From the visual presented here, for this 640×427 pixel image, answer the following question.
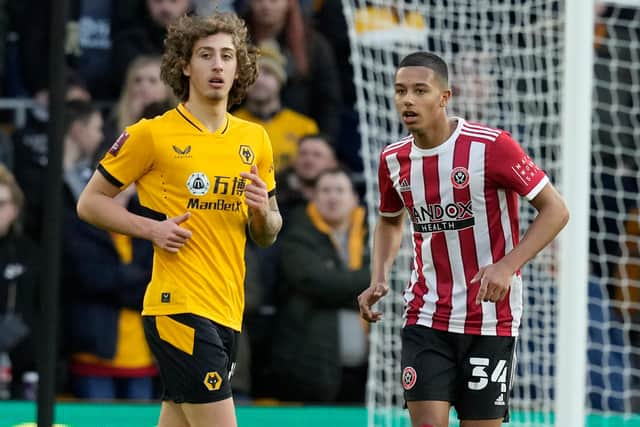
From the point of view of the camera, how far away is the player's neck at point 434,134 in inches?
200

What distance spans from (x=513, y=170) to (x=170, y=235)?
1.35 m

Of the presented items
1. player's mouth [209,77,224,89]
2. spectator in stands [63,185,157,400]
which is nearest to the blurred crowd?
spectator in stands [63,185,157,400]

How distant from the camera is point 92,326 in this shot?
8.09 metres

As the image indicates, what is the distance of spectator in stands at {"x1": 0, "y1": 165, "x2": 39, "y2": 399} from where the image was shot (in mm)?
8078

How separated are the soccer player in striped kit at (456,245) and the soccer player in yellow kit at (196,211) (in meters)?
0.63

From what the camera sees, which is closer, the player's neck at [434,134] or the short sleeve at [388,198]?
the player's neck at [434,134]

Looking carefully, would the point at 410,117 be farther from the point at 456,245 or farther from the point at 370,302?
the point at 370,302

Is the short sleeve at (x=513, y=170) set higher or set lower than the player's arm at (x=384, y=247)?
higher

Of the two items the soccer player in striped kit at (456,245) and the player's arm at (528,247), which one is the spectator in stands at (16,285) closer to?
the soccer player in striped kit at (456,245)

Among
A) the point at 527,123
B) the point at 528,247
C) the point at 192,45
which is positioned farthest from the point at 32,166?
the point at 528,247

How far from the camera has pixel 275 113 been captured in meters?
8.83

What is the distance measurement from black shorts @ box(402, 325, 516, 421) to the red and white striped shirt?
49mm

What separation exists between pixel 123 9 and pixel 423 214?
15.0 ft

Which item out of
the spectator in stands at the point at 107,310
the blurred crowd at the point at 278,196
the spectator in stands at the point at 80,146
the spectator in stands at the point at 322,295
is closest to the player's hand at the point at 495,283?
the blurred crowd at the point at 278,196
